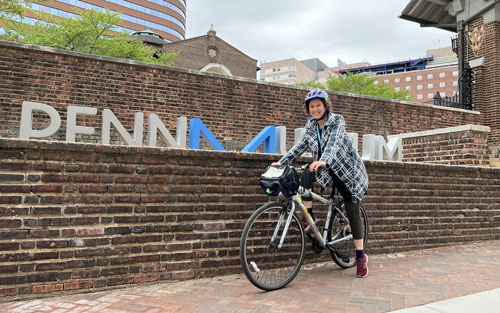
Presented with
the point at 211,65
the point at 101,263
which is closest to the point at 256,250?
the point at 101,263

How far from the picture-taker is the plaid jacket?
3723mm

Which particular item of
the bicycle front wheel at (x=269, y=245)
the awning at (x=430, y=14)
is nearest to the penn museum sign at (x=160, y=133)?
the bicycle front wheel at (x=269, y=245)

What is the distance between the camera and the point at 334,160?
3748mm

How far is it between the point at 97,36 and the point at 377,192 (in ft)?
54.8

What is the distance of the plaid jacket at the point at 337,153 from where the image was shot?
3.72m

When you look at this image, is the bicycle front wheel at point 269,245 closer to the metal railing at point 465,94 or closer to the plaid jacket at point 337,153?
the plaid jacket at point 337,153

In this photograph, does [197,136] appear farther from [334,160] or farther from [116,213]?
[334,160]

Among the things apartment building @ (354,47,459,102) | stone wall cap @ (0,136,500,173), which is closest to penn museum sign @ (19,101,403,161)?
stone wall cap @ (0,136,500,173)

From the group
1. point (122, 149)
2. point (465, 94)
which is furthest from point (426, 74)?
point (122, 149)

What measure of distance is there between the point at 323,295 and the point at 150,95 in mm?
7362

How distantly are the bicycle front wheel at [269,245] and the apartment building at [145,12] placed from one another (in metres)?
76.1

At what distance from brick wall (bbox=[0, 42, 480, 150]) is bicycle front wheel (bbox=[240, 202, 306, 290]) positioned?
6.30 metres

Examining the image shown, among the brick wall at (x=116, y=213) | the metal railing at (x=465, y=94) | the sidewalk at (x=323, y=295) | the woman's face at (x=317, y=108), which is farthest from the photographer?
the metal railing at (x=465, y=94)

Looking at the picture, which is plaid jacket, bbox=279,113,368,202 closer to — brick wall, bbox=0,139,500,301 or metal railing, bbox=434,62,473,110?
brick wall, bbox=0,139,500,301
